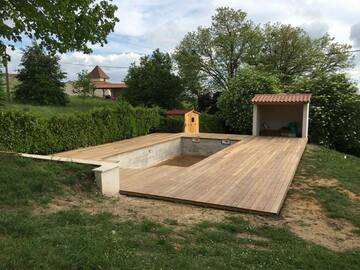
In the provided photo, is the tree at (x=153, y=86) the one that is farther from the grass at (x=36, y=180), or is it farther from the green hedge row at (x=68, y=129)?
the grass at (x=36, y=180)

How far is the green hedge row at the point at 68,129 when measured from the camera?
9.15 meters

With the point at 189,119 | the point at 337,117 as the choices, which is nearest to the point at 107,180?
the point at 189,119

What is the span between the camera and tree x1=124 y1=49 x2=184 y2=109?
24.8 metres

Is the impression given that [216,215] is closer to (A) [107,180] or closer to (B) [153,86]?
(A) [107,180]

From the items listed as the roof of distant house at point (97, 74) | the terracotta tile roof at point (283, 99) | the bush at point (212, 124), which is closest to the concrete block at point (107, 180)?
the terracotta tile roof at point (283, 99)

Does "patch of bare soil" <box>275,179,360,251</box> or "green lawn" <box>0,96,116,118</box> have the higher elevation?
"green lawn" <box>0,96,116,118</box>

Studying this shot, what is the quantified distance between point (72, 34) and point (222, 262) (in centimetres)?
458

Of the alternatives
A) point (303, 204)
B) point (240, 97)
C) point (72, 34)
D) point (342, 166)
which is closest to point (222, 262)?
point (303, 204)

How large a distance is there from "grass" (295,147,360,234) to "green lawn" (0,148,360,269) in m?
0.30

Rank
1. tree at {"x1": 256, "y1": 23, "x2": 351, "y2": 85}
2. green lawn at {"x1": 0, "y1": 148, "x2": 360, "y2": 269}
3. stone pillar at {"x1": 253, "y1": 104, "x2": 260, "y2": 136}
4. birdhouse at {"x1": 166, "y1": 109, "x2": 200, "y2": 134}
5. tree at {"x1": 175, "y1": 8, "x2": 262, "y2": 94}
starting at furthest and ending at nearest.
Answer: tree at {"x1": 175, "y1": 8, "x2": 262, "y2": 94}, tree at {"x1": 256, "y1": 23, "x2": 351, "y2": 85}, birdhouse at {"x1": 166, "y1": 109, "x2": 200, "y2": 134}, stone pillar at {"x1": 253, "y1": 104, "x2": 260, "y2": 136}, green lawn at {"x1": 0, "y1": 148, "x2": 360, "y2": 269}

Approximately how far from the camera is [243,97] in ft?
57.8

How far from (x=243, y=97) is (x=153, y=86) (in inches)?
350

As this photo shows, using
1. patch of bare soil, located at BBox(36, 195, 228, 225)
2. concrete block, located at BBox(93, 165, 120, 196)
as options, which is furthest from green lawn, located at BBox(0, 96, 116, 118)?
patch of bare soil, located at BBox(36, 195, 228, 225)

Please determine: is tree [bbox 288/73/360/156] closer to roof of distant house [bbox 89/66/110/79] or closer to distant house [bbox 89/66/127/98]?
distant house [bbox 89/66/127/98]
